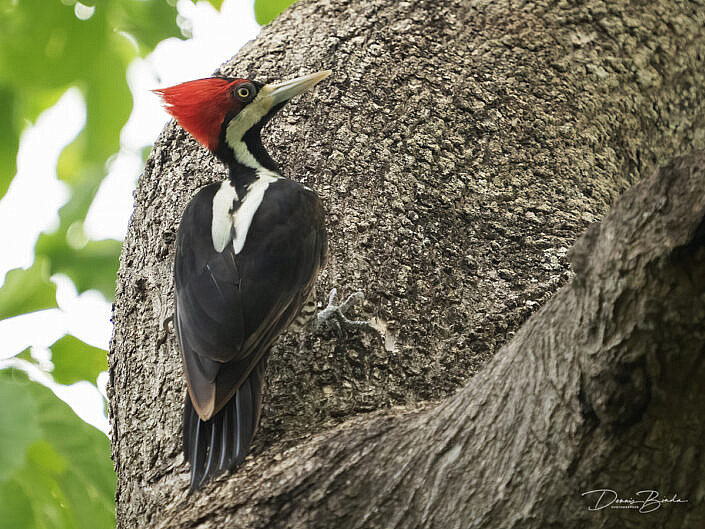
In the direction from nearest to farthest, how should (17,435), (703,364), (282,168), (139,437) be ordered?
(703,364) < (17,435) < (139,437) < (282,168)

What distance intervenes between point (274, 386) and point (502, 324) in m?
0.71

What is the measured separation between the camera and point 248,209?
2621 millimetres

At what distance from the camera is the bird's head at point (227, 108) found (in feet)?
9.62

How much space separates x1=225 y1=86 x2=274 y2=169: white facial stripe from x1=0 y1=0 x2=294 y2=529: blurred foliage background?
50 cm

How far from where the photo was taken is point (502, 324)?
2.48 meters

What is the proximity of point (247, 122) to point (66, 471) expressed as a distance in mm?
1349

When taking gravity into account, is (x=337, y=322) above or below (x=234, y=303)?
below

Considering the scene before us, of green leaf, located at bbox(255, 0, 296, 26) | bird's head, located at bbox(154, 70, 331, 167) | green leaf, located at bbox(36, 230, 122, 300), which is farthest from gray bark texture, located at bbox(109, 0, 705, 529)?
green leaf, located at bbox(36, 230, 122, 300)

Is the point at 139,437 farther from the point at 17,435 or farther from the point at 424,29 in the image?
the point at 424,29

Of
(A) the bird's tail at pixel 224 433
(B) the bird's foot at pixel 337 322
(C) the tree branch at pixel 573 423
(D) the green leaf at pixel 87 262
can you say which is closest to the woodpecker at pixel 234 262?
(A) the bird's tail at pixel 224 433

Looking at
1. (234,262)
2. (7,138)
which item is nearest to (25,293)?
(7,138)

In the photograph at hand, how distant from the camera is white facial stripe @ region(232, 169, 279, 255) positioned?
2.53 meters

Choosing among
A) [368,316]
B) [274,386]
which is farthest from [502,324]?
[274,386]

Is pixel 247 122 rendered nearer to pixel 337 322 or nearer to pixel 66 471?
pixel 337 322
